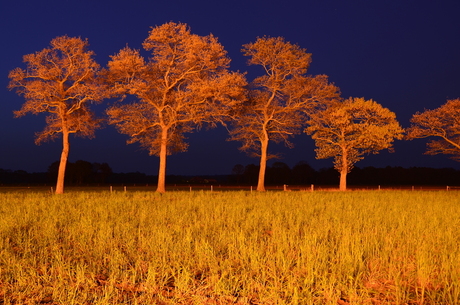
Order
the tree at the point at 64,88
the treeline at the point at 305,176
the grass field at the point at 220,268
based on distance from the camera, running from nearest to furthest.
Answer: the grass field at the point at 220,268, the tree at the point at 64,88, the treeline at the point at 305,176

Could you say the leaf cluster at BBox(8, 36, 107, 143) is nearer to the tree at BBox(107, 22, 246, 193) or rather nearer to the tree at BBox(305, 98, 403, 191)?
the tree at BBox(107, 22, 246, 193)

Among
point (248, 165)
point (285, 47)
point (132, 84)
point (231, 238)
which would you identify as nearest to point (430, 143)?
point (285, 47)

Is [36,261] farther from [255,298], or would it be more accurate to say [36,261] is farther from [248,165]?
[248,165]

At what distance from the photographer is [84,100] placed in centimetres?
3253

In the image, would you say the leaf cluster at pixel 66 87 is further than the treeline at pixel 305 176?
No

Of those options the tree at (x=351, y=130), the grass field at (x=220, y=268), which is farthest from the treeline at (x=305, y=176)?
the grass field at (x=220, y=268)

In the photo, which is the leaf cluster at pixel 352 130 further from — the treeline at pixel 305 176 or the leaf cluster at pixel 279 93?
the treeline at pixel 305 176

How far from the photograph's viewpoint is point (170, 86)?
114ft

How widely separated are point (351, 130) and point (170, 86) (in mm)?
20608

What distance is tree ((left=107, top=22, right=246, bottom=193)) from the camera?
32625 mm

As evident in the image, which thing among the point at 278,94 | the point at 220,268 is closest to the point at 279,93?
the point at 278,94

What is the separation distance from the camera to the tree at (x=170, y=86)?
32625 millimetres

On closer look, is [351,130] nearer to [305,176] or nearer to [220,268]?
[220,268]

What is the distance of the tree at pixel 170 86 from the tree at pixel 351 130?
11699 millimetres
